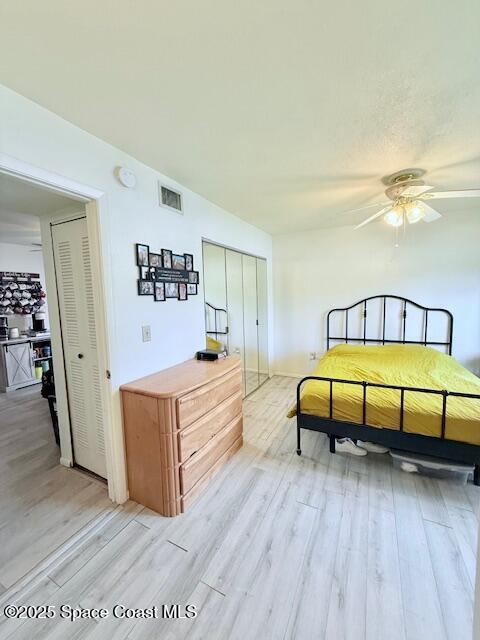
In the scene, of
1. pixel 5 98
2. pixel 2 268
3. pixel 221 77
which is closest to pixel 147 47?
pixel 221 77

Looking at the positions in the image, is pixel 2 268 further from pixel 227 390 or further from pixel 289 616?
pixel 289 616

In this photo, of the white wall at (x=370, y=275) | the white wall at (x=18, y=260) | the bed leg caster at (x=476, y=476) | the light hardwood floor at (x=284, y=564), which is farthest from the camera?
the white wall at (x=18, y=260)

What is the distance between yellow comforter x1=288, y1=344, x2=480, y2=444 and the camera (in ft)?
6.23

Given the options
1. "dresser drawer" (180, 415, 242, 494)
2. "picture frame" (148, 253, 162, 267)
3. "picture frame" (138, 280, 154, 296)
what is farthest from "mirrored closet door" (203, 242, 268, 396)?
"dresser drawer" (180, 415, 242, 494)

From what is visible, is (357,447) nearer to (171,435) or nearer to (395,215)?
(171,435)

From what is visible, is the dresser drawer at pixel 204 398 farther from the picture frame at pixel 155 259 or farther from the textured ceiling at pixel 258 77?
the textured ceiling at pixel 258 77

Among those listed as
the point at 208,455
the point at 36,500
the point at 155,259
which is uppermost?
the point at 155,259

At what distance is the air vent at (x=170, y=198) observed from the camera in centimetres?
221

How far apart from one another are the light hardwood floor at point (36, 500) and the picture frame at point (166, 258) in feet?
6.07

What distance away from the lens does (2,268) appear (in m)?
4.50

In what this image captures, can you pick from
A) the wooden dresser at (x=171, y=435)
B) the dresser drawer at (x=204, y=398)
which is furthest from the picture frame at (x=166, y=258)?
the dresser drawer at (x=204, y=398)

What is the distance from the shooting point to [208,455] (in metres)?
2.09

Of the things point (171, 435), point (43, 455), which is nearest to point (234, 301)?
point (171, 435)

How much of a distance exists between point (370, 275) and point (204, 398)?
329cm
